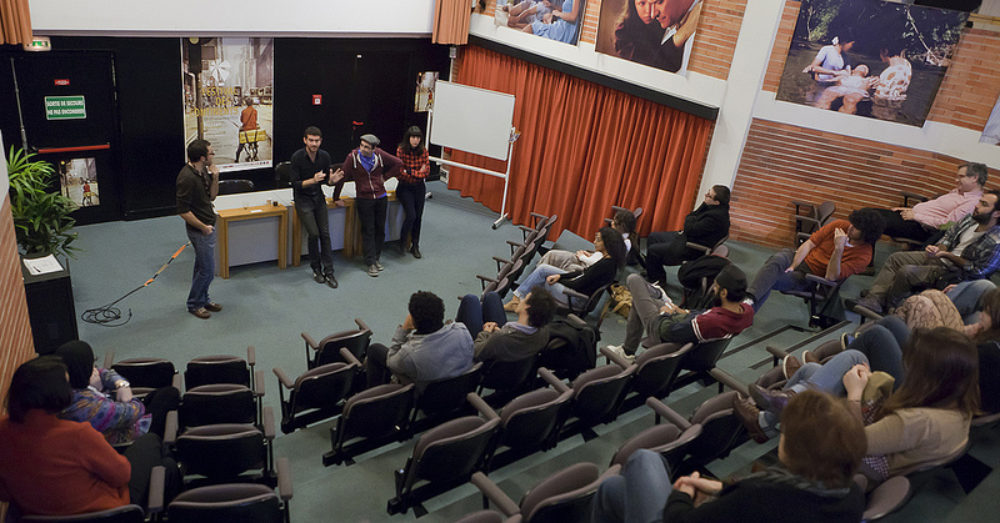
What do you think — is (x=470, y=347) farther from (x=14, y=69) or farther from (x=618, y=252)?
(x=14, y=69)

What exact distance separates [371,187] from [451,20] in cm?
339

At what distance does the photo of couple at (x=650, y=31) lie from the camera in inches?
276

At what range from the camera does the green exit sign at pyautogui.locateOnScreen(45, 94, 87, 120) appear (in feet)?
22.5

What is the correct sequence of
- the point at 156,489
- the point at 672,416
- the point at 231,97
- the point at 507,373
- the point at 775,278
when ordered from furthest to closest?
the point at 231,97, the point at 775,278, the point at 507,373, the point at 672,416, the point at 156,489

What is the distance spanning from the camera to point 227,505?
266 centimetres

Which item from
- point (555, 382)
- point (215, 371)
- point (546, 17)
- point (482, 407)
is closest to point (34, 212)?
point (215, 371)

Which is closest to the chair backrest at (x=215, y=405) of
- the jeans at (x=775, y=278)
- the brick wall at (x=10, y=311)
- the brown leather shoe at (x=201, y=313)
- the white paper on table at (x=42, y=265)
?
the brick wall at (x=10, y=311)

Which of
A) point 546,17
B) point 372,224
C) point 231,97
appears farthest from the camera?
point 546,17

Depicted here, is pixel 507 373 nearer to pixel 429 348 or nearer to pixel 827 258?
pixel 429 348

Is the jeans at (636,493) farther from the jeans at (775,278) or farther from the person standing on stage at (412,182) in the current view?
the person standing on stage at (412,182)

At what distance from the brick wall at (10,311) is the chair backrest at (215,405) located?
888 millimetres

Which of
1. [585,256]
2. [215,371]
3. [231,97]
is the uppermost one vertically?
[231,97]

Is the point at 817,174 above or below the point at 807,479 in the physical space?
above

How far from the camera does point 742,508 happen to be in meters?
2.06
